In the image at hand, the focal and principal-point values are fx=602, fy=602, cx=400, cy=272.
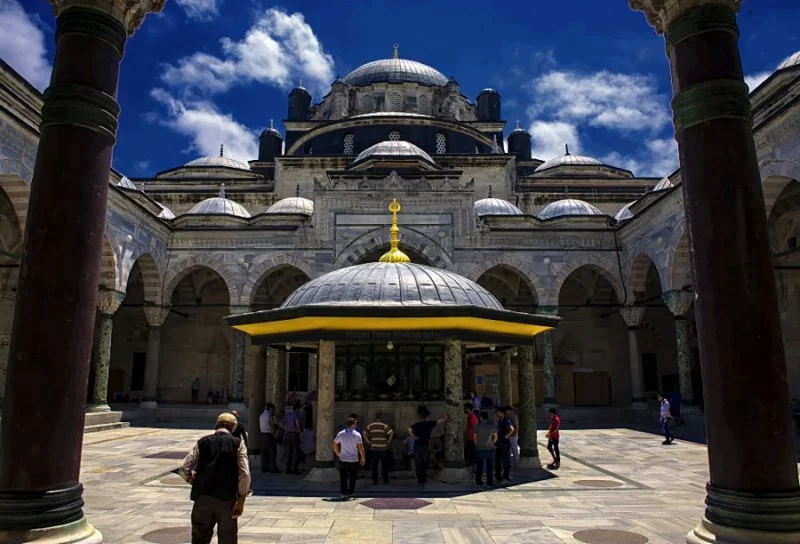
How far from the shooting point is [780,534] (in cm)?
359

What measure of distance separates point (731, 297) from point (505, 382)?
7531 mm

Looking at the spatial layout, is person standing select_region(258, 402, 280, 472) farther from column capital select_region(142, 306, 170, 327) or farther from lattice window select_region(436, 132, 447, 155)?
lattice window select_region(436, 132, 447, 155)

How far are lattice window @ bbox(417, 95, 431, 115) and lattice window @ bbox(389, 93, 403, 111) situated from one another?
1.07 m

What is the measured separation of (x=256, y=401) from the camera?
1052cm

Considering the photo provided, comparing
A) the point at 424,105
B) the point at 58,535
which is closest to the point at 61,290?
the point at 58,535

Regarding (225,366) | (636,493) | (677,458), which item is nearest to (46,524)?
(636,493)

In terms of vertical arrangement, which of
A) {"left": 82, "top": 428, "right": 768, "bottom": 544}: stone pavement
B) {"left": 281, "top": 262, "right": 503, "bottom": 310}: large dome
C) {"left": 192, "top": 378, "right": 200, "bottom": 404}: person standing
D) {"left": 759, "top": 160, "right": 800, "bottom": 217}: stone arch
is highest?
{"left": 759, "top": 160, "right": 800, "bottom": 217}: stone arch

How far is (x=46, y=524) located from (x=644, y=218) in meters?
18.5

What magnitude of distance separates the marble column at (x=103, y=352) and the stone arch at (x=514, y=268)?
11246 mm

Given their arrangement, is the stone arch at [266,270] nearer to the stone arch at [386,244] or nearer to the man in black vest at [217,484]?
the stone arch at [386,244]

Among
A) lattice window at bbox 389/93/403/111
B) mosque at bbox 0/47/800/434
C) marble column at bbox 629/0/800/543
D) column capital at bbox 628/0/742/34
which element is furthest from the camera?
lattice window at bbox 389/93/403/111

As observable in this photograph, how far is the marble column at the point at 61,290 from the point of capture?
377 cm

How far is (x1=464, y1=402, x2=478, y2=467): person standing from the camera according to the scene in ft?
29.8

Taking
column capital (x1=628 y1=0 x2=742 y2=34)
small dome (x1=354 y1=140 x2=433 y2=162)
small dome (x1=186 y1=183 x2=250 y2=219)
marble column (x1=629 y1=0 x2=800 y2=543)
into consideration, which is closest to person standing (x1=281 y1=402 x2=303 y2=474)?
marble column (x1=629 y1=0 x2=800 y2=543)
